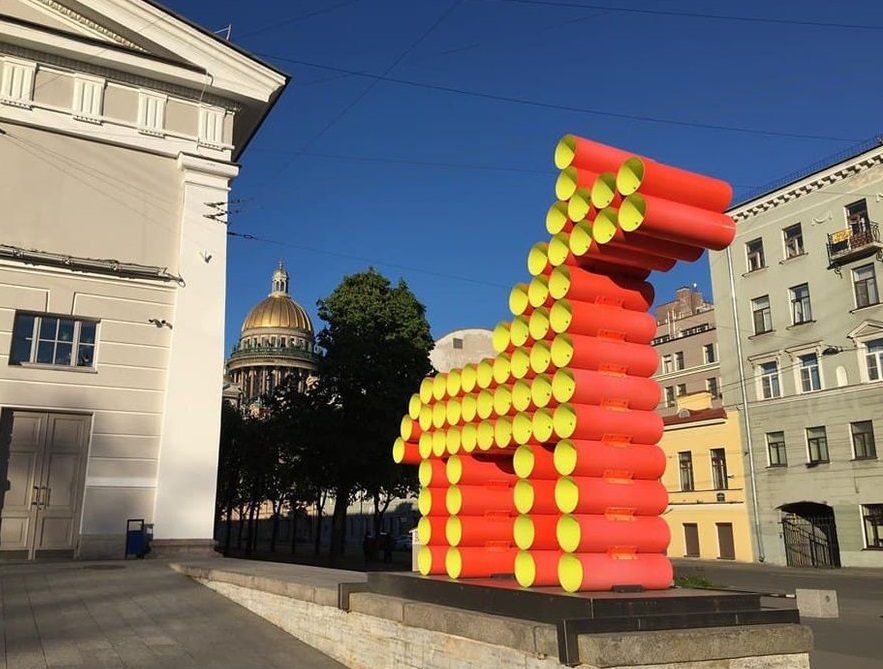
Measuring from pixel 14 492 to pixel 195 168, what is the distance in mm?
8279

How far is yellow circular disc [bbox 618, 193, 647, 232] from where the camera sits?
236 inches

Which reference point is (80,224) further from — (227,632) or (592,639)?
(592,639)

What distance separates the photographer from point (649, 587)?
20.3 ft

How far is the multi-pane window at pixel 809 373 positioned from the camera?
31484 mm

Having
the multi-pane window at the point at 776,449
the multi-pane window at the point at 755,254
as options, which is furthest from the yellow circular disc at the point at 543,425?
the multi-pane window at the point at 755,254

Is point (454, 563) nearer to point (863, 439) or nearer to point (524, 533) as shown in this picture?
point (524, 533)

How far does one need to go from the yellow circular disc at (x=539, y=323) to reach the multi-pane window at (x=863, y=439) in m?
27.1

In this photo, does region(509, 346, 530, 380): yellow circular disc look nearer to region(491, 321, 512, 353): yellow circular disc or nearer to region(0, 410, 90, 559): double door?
region(491, 321, 512, 353): yellow circular disc

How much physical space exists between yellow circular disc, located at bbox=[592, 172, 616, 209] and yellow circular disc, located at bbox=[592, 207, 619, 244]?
99mm

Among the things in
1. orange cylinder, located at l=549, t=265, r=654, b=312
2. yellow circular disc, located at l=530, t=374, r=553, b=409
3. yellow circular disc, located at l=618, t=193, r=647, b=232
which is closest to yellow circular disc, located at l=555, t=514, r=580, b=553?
yellow circular disc, located at l=530, t=374, r=553, b=409

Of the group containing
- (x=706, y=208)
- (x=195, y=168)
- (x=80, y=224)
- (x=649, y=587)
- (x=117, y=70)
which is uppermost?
(x=117, y=70)

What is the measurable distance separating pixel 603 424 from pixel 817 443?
2895 cm

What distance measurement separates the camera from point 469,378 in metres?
7.89

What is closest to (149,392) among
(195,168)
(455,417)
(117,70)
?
(195,168)
